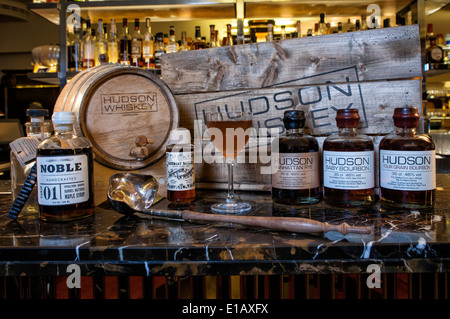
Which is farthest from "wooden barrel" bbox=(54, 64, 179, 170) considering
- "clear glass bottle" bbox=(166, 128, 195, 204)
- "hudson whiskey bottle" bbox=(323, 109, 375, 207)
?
"hudson whiskey bottle" bbox=(323, 109, 375, 207)

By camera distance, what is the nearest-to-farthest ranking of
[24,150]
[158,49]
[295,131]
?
[24,150], [295,131], [158,49]

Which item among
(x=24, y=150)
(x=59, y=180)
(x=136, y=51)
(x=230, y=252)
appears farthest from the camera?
(x=136, y=51)

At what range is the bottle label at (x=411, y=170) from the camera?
0.82 meters

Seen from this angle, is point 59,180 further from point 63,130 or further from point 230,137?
point 230,137

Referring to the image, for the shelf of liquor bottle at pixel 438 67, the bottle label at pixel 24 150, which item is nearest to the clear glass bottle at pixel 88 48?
the bottle label at pixel 24 150

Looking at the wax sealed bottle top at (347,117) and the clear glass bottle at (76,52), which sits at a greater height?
the clear glass bottle at (76,52)

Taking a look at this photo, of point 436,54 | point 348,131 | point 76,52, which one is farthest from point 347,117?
point 436,54

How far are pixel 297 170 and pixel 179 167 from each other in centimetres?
31

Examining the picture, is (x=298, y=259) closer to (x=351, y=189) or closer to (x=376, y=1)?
(x=351, y=189)

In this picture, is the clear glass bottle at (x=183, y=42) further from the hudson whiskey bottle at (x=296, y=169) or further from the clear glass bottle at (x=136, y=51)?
the hudson whiskey bottle at (x=296, y=169)

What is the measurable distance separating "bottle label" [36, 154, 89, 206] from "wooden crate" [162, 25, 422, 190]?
433 mm

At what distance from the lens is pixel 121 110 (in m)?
1.08

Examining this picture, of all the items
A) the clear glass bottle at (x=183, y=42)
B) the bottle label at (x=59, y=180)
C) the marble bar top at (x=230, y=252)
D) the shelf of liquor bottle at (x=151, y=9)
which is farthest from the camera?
the clear glass bottle at (x=183, y=42)

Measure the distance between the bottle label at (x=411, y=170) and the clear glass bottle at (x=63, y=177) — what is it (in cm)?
72
